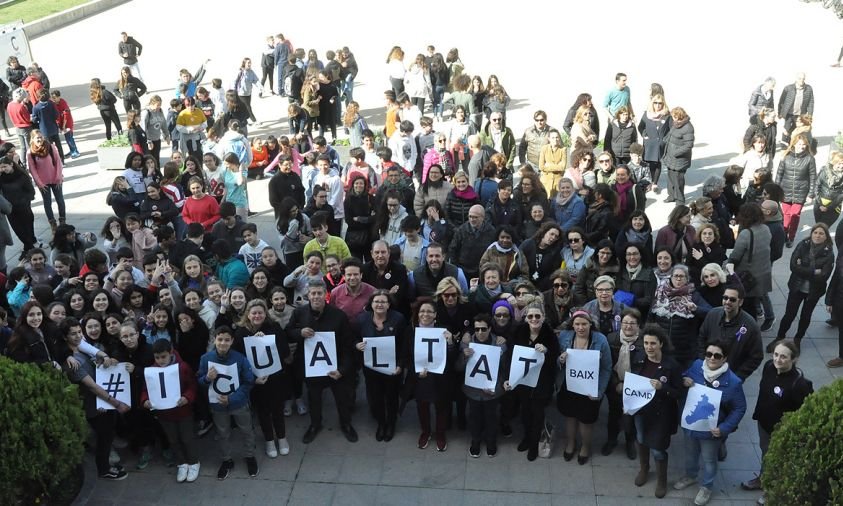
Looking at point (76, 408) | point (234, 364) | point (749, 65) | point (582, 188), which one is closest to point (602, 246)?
point (582, 188)

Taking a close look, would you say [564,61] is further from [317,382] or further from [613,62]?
[317,382]

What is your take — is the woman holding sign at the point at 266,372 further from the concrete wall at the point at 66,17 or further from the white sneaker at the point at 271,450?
the concrete wall at the point at 66,17

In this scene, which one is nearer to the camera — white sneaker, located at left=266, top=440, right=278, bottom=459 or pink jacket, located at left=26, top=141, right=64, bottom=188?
white sneaker, located at left=266, top=440, right=278, bottom=459

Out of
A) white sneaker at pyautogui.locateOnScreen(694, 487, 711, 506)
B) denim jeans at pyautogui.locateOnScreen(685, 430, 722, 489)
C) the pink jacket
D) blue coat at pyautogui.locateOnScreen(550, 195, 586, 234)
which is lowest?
white sneaker at pyautogui.locateOnScreen(694, 487, 711, 506)

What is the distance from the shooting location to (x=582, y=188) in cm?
1203

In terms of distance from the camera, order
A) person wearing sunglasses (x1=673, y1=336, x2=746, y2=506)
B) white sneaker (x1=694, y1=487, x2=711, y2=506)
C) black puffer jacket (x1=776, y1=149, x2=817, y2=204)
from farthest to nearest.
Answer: black puffer jacket (x1=776, y1=149, x2=817, y2=204), white sneaker (x1=694, y1=487, x2=711, y2=506), person wearing sunglasses (x1=673, y1=336, x2=746, y2=506)

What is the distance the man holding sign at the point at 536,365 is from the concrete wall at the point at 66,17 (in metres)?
29.9

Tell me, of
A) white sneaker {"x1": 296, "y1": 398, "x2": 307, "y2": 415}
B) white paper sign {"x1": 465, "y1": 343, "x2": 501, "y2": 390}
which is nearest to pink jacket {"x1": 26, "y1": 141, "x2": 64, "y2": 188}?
white sneaker {"x1": 296, "y1": 398, "x2": 307, "y2": 415}

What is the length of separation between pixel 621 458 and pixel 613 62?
1939 cm

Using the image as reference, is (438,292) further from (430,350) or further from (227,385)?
(227,385)

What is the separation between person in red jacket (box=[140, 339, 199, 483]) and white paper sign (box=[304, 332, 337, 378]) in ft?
3.55

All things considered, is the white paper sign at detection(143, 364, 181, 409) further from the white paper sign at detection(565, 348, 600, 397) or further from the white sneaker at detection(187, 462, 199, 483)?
the white paper sign at detection(565, 348, 600, 397)

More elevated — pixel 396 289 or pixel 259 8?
pixel 259 8

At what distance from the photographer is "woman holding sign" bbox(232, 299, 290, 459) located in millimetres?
8406
